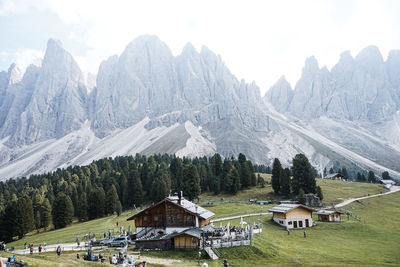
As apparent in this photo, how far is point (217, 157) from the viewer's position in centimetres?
11219

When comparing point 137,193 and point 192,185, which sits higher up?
point 192,185

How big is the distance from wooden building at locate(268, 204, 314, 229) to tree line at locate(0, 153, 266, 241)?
108ft

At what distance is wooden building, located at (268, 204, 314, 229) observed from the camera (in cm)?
5278

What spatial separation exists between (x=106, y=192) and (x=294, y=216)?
199ft

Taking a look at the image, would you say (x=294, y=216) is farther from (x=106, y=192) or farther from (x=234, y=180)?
(x=106, y=192)

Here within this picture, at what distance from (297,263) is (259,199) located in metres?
50.9

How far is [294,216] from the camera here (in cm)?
5344

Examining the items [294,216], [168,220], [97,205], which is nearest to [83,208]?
[97,205]

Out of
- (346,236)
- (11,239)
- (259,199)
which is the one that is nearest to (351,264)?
(346,236)

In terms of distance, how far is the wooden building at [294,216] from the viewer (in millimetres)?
52781

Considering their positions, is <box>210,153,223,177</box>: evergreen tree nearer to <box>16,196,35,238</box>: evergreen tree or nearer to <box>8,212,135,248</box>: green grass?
<box>8,212,135,248</box>: green grass

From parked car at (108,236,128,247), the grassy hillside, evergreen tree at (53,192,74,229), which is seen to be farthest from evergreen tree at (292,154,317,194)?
evergreen tree at (53,192,74,229)

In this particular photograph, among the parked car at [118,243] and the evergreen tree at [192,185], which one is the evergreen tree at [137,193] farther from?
the parked car at [118,243]

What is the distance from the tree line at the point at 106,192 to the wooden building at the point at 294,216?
108ft
